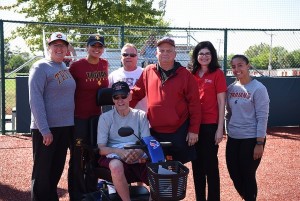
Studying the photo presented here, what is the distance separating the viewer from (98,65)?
4.99m

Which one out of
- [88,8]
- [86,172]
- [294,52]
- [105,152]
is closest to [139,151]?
[105,152]

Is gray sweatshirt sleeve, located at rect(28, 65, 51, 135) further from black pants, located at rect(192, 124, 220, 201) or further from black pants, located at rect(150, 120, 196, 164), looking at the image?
black pants, located at rect(192, 124, 220, 201)

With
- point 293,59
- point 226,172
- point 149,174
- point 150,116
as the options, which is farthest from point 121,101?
point 293,59

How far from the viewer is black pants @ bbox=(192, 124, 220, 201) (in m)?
4.74

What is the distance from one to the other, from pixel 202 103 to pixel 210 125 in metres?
0.27

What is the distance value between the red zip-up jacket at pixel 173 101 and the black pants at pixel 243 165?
26.0 inches

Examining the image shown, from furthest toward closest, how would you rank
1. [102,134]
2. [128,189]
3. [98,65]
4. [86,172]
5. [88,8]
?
1. [88,8]
2. [98,65]
3. [86,172]
4. [102,134]
5. [128,189]

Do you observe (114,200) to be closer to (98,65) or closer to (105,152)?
(105,152)

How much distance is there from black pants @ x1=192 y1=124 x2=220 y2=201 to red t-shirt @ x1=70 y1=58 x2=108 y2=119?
130cm

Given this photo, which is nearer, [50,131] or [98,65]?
[50,131]

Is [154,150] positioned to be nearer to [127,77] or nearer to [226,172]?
[127,77]

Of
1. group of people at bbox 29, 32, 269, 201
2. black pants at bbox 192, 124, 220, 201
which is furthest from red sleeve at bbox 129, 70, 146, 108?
black pants at bbox 192, 124, 220, 201

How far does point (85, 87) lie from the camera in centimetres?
481

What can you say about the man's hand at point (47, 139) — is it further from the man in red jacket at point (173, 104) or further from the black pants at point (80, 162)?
the man in red jacket at point (173, 104)
